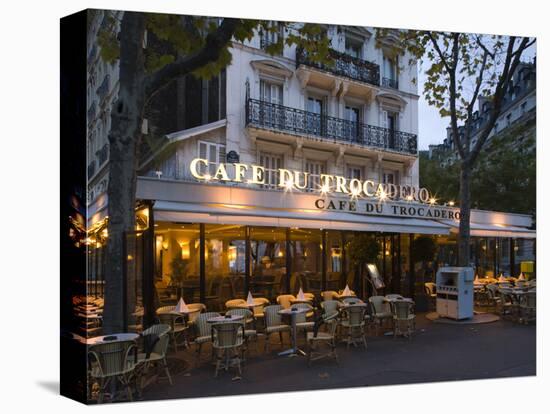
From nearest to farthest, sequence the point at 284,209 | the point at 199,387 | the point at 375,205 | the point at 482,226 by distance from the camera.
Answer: the point at 199,387 < the point at 284,209 < the point at 375,205 < the point at 482,226

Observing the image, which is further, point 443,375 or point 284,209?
point 284,209

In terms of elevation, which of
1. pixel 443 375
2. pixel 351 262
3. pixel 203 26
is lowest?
pixel 443 375

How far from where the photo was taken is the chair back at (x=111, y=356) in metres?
6.32

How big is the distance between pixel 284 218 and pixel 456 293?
488cm

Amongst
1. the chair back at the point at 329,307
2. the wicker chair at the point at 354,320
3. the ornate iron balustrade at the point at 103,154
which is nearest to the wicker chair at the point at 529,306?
the wicker chair at the point at 354,320

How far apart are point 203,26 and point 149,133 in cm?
241

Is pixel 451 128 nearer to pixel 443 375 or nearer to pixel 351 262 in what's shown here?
pixel 351 262

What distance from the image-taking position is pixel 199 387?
7.08 meters

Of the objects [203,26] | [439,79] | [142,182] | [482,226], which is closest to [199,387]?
[142,182]

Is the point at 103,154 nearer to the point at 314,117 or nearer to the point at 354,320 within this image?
the point at 354,320

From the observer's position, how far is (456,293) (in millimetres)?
11898

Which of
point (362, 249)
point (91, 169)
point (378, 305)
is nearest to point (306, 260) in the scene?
point (362, 249)

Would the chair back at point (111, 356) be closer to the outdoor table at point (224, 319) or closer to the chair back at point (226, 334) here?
the chair back at point (226, 334)

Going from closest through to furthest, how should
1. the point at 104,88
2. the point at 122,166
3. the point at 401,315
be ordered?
the point at 104,88
the point at 122,166
the point at 401,315
